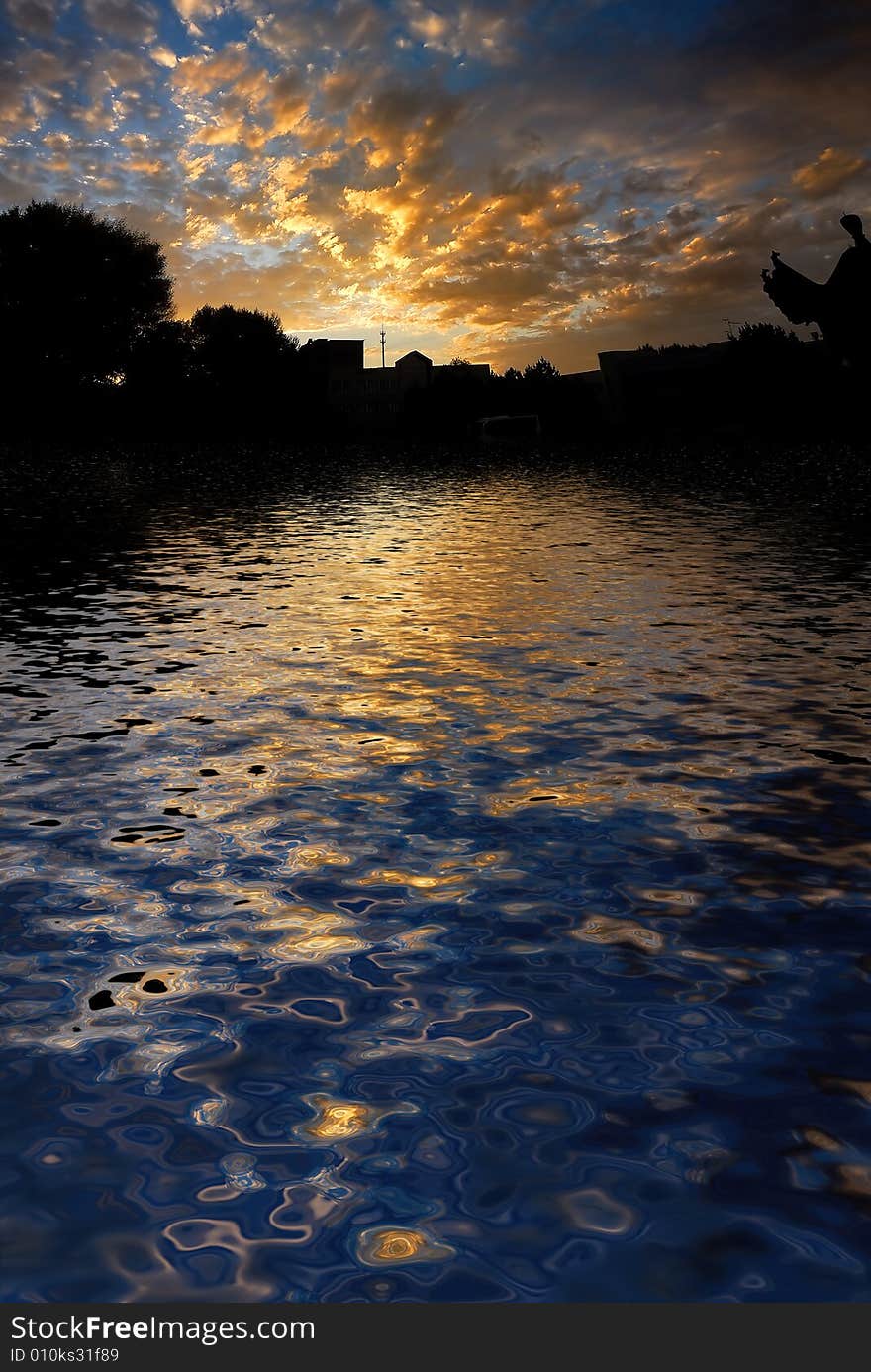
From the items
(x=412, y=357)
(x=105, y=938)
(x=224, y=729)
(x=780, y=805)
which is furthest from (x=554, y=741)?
(x=412, y=357)

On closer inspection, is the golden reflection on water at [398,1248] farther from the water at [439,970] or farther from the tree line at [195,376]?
the tree line at [195,376]

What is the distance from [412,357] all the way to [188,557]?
117 metres

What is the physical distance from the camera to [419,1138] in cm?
322

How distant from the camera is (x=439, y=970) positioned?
4.24 meters

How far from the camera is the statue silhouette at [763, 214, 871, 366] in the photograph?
39062 millimetres

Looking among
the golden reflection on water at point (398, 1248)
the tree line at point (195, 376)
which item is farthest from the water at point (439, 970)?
the tree line at point (195, 376)

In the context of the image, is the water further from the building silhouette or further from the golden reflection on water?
the building silhouette

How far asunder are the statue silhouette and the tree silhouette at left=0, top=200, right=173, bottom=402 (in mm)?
45849

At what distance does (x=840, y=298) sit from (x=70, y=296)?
162 feet

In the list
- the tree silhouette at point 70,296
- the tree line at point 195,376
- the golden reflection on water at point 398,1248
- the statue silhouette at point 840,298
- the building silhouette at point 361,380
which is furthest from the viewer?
the building silhouette at point 361,380

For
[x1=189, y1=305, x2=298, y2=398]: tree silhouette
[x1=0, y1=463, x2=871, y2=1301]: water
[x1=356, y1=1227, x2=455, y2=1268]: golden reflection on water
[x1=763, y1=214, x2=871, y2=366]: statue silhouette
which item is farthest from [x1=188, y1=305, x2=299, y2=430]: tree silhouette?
[x1=356, y1=1227, x2=455, y2=1268]: golden reflection on water

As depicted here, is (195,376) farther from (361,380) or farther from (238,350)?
(361,380)

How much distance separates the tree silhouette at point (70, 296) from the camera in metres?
69.0

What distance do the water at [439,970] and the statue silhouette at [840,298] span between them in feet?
112
